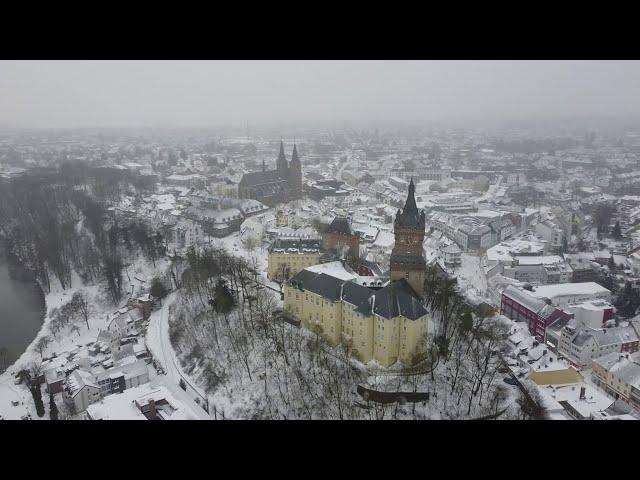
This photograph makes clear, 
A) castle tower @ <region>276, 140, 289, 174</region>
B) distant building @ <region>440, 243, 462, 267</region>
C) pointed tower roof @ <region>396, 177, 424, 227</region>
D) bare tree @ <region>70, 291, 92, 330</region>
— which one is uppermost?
pointed tower roof @ <region>396, 177, 424, 227</region>

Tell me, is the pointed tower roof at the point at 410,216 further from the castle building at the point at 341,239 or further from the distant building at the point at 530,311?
the distant building at the point at 530,311

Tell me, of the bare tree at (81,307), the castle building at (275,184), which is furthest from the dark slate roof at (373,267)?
the castle building at (275,184)

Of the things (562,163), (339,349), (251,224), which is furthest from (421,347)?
(562,163)

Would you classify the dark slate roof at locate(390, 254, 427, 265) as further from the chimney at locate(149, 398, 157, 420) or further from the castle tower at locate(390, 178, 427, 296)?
the chimney at locate(149, 398, 157, 420)

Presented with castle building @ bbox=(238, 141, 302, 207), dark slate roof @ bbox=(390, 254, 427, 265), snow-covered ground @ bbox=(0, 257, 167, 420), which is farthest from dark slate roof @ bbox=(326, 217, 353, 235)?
castle building @ bbox=(238, 141, 302, 207)

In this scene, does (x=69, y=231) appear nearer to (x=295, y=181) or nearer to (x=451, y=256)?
(x=295, y=181)
